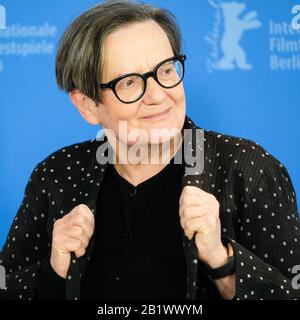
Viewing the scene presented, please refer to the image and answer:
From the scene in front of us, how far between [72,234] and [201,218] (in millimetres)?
277

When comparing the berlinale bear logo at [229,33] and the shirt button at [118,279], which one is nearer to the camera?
the shirt button at [118,279]

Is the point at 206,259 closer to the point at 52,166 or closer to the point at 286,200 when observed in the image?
the point at 286,200

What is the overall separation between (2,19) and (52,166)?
0.57m

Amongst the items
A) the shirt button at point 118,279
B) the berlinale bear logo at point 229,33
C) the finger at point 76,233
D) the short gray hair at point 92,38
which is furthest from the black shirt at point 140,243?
the berlinale bear logo at point 229,33

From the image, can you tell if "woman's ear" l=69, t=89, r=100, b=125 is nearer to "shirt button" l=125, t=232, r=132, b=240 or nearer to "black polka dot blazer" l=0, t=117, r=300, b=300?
"black polka dot blazer" l=0, t=117, r=300, b=300

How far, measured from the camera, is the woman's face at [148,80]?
48.3 inches

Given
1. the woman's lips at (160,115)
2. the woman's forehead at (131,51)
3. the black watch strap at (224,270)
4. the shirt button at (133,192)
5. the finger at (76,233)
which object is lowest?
the black watch strap at (224,270)

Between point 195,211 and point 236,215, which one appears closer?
point 195,211

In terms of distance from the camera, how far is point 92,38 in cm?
125

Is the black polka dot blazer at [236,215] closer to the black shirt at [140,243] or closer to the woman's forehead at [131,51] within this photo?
the black shirt at [140,243]

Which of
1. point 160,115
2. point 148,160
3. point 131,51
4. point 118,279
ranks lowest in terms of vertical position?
point 118,279

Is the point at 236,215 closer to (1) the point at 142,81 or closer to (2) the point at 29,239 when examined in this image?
(1) the point at 142,81

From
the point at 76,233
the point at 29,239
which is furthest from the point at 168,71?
the point at 29,239
